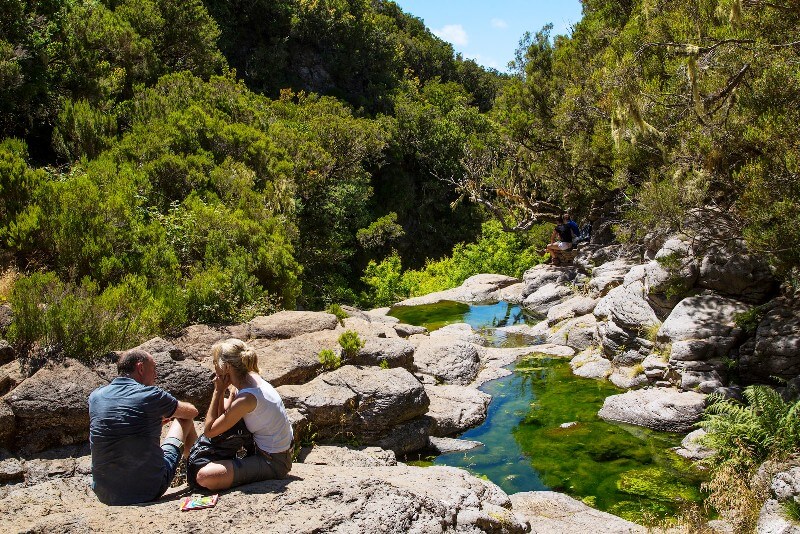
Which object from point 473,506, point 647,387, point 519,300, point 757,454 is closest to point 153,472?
point 473,506

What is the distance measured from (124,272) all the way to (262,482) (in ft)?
20.9

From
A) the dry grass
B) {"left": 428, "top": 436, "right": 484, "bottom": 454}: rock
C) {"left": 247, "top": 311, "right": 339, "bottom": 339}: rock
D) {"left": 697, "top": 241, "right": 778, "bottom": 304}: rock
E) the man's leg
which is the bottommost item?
{"left": 428, "top": 436, "right": 484, "bottom": 454}: rock

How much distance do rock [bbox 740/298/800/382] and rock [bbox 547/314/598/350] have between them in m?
4.49

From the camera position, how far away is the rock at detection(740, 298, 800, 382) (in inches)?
390

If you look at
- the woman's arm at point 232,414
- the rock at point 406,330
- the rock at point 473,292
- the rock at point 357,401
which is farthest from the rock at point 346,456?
the rock at point 473,292

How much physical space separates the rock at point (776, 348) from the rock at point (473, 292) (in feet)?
42.8

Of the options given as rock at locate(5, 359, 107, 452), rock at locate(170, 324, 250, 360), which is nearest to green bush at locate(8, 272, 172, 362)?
rock at locate(170, 324, 250, 360)

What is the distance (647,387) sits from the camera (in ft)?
37.6

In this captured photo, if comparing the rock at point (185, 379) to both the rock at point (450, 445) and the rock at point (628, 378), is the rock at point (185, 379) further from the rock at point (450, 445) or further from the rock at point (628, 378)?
the rock at point (628, 378)

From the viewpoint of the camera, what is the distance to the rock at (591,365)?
13.0 meters

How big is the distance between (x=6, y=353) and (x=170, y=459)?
139 inches

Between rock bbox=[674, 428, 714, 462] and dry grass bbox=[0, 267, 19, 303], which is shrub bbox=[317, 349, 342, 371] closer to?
dry grass bbox=[0, 267, 19, 303]

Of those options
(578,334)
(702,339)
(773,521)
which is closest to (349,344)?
(773,521)

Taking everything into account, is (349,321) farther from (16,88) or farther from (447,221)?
(447,221)
